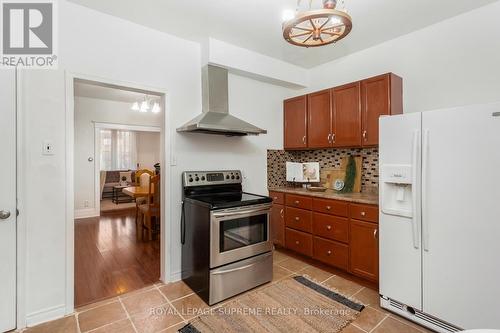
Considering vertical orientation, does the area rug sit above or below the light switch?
below

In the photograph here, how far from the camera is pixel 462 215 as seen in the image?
5.57ft

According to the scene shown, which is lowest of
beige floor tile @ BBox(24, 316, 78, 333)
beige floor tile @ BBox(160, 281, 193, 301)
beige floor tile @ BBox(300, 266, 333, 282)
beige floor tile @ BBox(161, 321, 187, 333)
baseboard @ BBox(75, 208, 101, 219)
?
beige floor tile @ BBox(161, 321, 187, 333)

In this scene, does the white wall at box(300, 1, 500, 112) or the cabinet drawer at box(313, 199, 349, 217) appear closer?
the white wall at box(300, 1, 500, 112)

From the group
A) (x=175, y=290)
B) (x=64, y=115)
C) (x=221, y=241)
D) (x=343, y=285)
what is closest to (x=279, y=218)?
(x=343, y=285)

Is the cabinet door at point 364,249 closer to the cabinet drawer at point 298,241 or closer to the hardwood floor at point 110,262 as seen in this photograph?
the cabinet drawer at point 298,241

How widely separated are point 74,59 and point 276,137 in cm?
254

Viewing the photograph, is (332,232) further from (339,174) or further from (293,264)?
(339,174)

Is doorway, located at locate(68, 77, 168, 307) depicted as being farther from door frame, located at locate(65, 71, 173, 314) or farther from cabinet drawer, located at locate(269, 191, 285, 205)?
cabinet drawer, located at locate(269, 191, 285, 205)

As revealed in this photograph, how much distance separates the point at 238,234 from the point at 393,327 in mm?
1444

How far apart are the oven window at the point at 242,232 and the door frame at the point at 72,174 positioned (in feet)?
2.32

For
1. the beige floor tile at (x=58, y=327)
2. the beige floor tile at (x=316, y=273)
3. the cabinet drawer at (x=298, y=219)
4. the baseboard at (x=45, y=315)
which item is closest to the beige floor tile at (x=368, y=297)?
the beige floor tile at (x=316, y=273)

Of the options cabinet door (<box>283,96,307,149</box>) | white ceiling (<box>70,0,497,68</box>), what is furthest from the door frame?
cabinet door (<box>283,96,307,149</box>)

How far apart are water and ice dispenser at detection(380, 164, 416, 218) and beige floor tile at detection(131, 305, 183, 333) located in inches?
77.8

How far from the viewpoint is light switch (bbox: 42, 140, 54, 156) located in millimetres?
1967
